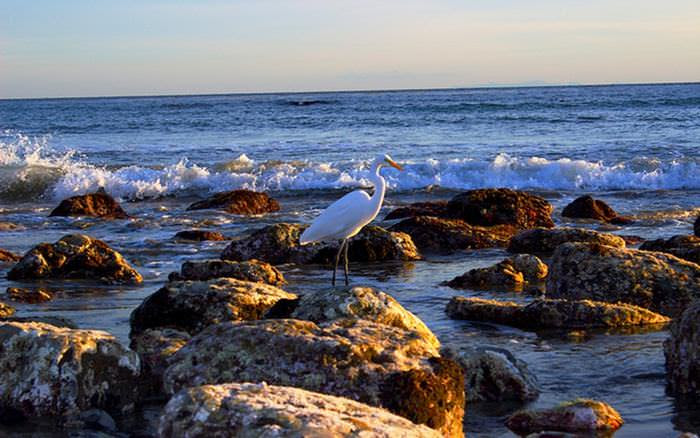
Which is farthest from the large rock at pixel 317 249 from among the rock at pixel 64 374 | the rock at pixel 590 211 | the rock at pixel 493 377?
the rock at pixel 64 374

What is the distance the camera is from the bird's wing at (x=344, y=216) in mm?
8820

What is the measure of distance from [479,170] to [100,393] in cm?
1857

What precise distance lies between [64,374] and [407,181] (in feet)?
56.8

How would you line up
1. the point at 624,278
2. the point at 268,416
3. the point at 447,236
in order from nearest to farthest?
the point at 268,416, the point at 624,278, the point at 447,236

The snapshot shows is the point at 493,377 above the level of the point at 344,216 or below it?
below

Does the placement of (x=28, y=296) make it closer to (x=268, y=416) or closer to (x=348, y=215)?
(x=348, y=215)

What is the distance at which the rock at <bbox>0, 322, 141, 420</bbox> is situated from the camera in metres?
5.29

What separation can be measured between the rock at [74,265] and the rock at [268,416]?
6.29 m

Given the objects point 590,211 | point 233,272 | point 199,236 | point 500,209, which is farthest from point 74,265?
point 590,211

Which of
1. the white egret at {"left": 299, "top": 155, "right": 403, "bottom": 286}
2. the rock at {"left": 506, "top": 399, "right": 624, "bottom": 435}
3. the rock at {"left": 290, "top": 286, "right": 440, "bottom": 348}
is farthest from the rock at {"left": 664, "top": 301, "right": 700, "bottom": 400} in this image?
the white egret at {"left": 299, "top": 155, "right": 403, "bottom": 286}

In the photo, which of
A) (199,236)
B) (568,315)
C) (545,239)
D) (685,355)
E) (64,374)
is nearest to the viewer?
(64,374)

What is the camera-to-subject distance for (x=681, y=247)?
33.3 ft

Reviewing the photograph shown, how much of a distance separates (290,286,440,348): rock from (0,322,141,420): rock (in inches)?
48.6

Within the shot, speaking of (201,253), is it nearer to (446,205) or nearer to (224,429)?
(446,205)
